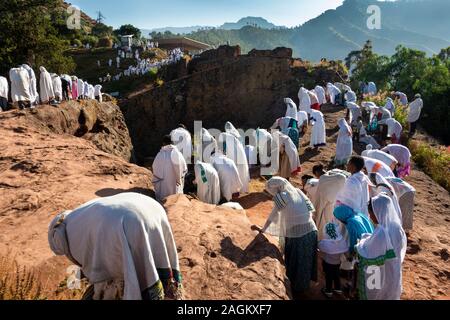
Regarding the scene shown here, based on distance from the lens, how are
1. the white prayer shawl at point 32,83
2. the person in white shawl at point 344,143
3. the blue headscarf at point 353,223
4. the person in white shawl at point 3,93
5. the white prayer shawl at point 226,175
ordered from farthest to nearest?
the white prayer shawl at point 32,83, the person in white shawl at point 3,93, the person in white shawl at point 344,143, the white prayer shawl at point 226,175, the blue headscarf at point 353,223

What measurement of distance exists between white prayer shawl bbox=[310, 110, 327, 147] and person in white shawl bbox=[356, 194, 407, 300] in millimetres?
8417

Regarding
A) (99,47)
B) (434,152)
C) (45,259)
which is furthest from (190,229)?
(99,47)

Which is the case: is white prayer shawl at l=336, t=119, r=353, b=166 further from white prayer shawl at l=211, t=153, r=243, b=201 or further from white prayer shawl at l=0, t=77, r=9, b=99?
white prayer shawl at l=0, t=77, r=9, b=99

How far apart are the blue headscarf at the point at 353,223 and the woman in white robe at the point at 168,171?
3.61 m

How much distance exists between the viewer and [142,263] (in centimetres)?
293

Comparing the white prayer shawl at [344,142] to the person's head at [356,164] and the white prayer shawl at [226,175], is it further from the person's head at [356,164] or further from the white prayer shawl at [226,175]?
the person's head at [356,164]

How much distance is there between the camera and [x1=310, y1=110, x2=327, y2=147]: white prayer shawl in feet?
39.4

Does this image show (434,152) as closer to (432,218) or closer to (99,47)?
(432,218)

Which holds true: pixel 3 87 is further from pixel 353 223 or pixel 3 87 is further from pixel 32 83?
pixel 353 223

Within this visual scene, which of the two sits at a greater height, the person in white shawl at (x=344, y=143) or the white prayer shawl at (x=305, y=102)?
the white prayer shawl at (x=305, y=102)

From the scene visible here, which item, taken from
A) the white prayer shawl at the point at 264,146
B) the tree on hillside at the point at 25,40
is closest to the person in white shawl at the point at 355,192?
the white prayer shawl at the point at 264,146

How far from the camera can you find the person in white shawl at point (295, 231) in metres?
4.45

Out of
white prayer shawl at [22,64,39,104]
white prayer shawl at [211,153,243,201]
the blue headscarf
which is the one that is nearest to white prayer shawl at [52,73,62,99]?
white prayer shawl at [22,64,39,104]

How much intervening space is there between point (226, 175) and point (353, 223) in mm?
3655
